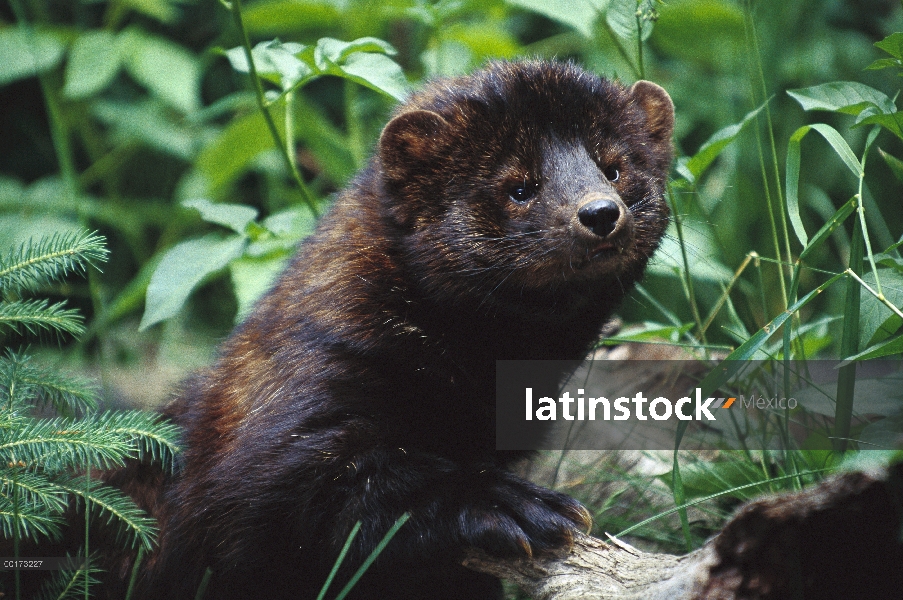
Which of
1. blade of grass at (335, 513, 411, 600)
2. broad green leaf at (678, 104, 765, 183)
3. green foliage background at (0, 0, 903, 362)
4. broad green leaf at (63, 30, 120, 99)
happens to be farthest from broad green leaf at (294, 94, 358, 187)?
blade of grass at (335, 513, 411, 600)

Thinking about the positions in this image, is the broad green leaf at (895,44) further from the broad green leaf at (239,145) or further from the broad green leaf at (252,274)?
the broad green leaf at (239,145)

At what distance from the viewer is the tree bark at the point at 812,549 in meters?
1.64

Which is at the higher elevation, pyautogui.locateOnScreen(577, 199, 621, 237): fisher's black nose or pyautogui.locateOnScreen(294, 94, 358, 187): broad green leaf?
pyautogui.locateOnScreen(577, 199, 621, 237): fisher's black nose

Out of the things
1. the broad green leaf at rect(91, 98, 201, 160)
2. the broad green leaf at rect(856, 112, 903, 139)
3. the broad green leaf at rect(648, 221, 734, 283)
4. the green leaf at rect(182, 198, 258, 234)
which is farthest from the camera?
the broad green leaf at rect(91, 98, 201, 160)

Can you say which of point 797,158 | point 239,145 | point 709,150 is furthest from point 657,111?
point 239,145

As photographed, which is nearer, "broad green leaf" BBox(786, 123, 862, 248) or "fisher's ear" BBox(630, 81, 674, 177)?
"broad green leaf" BBox(786, 123, 862, 248)

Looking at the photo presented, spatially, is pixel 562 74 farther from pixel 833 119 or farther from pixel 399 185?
pixel 833 119

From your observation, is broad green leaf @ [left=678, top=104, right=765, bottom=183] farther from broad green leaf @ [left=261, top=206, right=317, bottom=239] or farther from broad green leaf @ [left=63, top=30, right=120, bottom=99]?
broad green leaf @ [left=63, top=30, right=120, bottom=99]

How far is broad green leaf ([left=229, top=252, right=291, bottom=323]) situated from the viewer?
10.8 ft

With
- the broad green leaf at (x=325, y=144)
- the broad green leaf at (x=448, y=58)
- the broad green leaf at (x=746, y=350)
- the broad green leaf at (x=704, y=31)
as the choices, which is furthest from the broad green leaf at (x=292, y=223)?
the broad green leaf at (x=704, y=31)

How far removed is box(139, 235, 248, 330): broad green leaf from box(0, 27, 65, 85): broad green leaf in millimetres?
2314

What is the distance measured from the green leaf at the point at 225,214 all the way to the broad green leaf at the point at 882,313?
77.2 inches

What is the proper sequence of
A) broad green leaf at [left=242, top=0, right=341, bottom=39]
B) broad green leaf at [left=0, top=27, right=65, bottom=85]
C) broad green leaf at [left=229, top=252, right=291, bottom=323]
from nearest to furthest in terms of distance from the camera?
broad green leaf at [left=229, top=252, right=291, bottom=323] < broad green leaf at [left=242, top=0, right=341, bottom=39] < broad green leaf at [left=0, top=27, right=65, bottom=85]

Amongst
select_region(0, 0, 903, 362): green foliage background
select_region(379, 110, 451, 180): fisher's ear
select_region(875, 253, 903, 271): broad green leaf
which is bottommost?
select_region(0, 0, 903, 362): green foliage background
